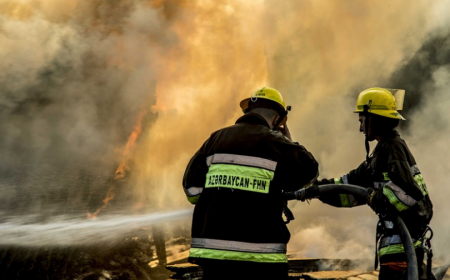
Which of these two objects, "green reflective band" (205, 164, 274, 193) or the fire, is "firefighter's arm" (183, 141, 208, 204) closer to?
"green reflective band" (205, 164, 274, 193)

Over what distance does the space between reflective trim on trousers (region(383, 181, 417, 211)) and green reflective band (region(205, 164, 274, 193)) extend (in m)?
0.94

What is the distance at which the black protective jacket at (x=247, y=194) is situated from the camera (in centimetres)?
261

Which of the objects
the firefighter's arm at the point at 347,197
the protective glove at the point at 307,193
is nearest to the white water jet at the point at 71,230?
the firefighter's arm at the point at 347,197

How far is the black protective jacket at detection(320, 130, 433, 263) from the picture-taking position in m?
3.03

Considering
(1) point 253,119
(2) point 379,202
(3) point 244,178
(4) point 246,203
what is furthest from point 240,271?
(2) point 379,202

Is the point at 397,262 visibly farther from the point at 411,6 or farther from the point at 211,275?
the point at 411,6

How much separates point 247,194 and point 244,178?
0.09 metres

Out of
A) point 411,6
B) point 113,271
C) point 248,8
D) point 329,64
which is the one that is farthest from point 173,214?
point 411,6

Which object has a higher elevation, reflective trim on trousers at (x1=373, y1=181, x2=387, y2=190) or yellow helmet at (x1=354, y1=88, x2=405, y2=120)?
yellow helmet at (x1=354, y1=88, x2=405, y2=120)

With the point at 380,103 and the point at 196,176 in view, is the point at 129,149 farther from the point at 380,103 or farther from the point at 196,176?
the point at 196,176

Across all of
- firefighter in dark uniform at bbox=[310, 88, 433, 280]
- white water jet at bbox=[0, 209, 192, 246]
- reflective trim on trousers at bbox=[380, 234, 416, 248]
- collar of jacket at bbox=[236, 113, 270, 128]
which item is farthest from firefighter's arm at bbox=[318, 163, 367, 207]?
white water jet at bbox=[0, 209, 192, 246]

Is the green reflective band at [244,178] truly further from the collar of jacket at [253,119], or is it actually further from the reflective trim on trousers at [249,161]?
the collar of jacket at [253,119]

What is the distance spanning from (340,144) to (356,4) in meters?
3.33

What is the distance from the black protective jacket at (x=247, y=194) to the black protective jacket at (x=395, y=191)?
2.19ft
